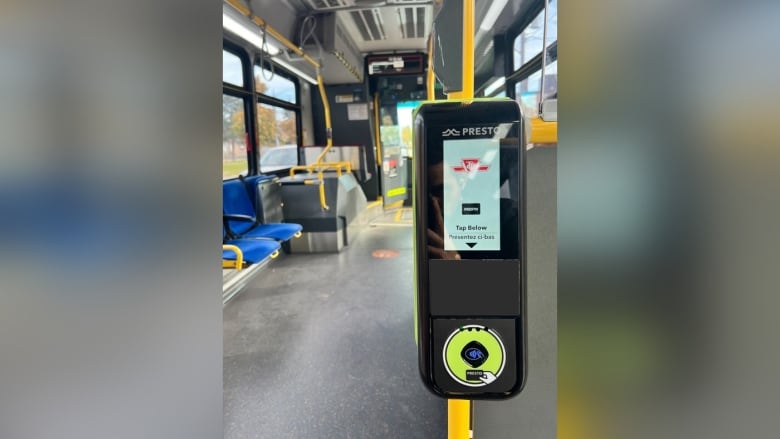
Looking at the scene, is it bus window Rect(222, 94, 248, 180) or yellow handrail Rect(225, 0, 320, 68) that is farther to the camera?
bus window Rect(222, 94, 248, 180)

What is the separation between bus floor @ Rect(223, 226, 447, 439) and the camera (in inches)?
74.9

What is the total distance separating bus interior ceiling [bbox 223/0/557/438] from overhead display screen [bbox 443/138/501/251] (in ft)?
1.05

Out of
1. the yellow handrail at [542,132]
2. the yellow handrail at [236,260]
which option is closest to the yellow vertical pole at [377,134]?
the yellow handrail at [236,260]

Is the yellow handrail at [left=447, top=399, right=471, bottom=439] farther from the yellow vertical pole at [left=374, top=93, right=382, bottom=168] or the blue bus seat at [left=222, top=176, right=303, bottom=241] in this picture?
the yellow vertical pole at [left=374, top=93, right=382, bottom=168]

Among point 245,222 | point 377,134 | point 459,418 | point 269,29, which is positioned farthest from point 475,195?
point 377,134

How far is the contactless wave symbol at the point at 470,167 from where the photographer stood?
0.71 m

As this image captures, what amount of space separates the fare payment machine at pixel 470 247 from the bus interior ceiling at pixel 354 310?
307mm

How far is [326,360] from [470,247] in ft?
6.77

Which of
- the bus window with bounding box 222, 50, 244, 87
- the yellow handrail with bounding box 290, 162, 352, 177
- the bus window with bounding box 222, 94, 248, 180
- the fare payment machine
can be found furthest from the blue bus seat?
the fare payment machine

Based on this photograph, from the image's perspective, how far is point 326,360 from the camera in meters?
2.51

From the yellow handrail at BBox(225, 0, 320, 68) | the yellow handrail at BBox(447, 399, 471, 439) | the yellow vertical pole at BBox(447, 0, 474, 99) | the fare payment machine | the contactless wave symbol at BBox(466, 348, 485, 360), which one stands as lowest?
the yellow handrail at BBox(447, 399, 471, 439)

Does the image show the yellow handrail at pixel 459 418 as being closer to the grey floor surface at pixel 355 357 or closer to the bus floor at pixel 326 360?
the grey floor surface at pixel 355 357
